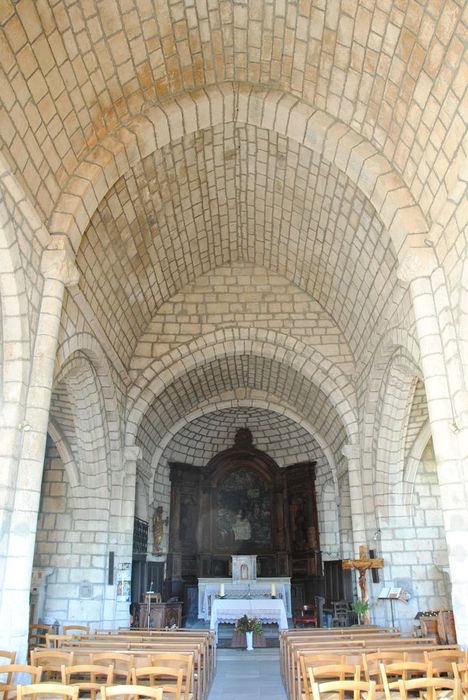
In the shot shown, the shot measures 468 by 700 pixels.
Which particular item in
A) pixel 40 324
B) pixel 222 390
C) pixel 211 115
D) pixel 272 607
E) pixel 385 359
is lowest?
pixel 272 607

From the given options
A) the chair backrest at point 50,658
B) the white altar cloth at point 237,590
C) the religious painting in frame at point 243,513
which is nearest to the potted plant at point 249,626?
the white altar cloth at point 237,590

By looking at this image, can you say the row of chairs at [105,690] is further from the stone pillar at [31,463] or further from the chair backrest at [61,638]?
the chair backrest at [61,638]

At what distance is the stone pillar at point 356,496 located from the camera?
11582mm

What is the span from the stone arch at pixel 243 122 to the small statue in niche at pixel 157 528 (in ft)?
31.3

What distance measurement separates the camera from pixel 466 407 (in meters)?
6.40

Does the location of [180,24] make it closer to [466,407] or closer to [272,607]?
[466,407]

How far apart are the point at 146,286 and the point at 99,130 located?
3.98m

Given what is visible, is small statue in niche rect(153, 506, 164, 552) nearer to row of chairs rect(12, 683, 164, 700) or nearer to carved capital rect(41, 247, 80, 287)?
carved capital rect(41, 247, 80, 287)

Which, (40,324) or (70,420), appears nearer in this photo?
(40,324)

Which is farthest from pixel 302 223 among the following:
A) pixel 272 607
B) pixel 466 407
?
pixel 272 607

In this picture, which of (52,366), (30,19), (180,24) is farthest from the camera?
(180,24)

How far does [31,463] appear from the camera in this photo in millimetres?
6453

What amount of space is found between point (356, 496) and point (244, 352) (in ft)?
→ 13.0

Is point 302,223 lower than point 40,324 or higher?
higher
